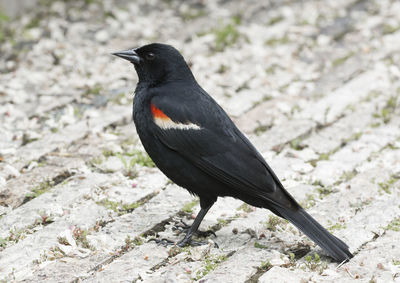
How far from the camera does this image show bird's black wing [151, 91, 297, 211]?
417 cm

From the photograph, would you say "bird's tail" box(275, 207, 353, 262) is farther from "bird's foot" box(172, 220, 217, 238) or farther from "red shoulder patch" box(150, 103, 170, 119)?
"red shoulder patch" box(150, 103, 170, 119)

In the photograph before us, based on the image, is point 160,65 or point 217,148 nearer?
point 217,148

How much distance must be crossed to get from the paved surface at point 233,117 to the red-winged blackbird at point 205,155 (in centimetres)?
25

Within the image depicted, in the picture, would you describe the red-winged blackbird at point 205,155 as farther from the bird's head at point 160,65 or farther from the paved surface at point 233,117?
the paved surface at point 233,117

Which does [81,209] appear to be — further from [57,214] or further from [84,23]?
[84,23]

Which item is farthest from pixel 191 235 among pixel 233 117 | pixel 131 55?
pixel 233 117

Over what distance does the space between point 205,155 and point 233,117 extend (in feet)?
7.06

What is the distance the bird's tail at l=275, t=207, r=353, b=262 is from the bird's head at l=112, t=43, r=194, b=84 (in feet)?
4.09

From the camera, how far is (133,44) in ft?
26.0

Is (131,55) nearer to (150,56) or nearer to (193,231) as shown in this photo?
(150,56)

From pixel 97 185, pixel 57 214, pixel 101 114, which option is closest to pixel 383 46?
pixel 101 114

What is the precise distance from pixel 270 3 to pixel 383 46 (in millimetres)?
1941

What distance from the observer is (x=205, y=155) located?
4.27m

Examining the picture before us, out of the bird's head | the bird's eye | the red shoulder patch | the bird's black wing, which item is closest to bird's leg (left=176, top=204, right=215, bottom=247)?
the bird's black wing
